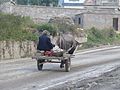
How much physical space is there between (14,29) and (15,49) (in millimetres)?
3463

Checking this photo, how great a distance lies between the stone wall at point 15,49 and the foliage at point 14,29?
584 mm

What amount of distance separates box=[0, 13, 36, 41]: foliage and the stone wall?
584mm

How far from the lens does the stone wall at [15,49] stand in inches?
1345

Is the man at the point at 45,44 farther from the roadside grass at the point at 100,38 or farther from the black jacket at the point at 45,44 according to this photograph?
the roadside grass at the point at 100,38

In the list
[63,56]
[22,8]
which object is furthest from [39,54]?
[22,8]

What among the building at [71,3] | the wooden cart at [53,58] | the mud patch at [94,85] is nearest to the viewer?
the mud patch at [94,85]

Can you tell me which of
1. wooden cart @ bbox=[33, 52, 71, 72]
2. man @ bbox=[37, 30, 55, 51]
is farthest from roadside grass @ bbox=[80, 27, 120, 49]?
man @ bbox=[37, 30, 55, 51]

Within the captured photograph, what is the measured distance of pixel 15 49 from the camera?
35.7 metres

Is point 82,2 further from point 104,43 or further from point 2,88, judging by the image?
point 2,88

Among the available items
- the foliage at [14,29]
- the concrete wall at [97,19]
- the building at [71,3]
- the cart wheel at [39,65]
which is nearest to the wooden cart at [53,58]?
the cart wheel at [39,65]

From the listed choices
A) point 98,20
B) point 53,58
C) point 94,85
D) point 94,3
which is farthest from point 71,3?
point 94,85

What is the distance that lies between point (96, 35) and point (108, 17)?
19.5 metres

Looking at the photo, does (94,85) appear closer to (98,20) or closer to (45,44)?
(45,44)

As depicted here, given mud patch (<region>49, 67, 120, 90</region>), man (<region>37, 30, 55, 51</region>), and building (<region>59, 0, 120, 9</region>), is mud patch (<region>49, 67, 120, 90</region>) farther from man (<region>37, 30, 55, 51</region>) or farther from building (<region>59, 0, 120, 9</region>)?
building (<region>59, 0, 120, 9</region>)
